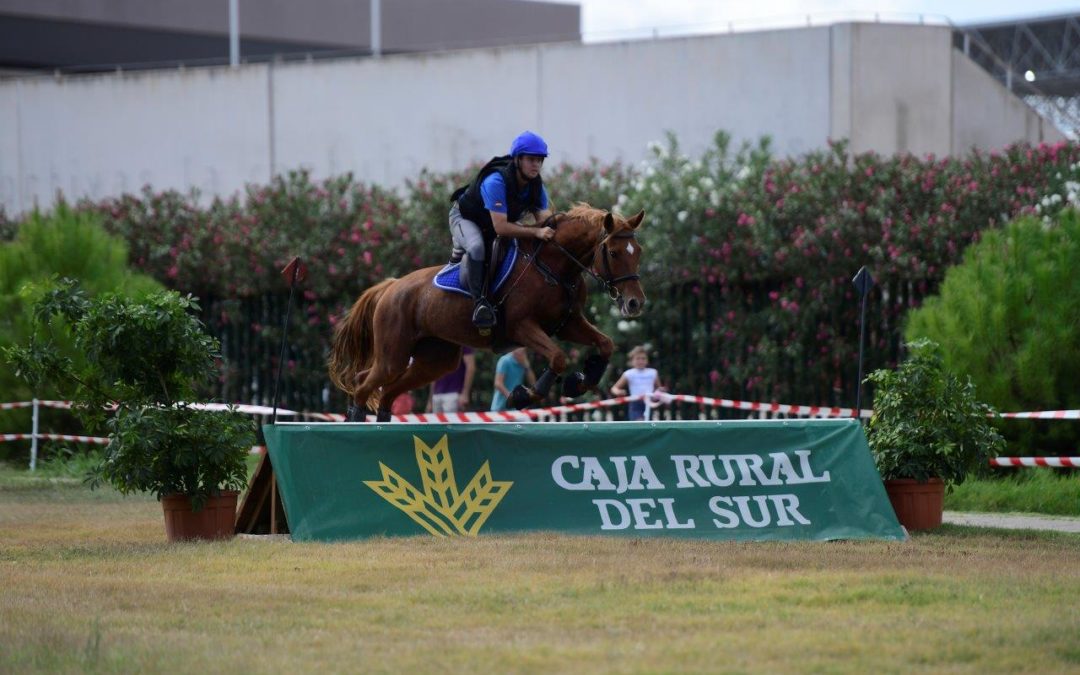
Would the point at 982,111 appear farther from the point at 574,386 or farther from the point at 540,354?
the point at 540,354

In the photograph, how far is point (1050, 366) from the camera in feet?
48.7

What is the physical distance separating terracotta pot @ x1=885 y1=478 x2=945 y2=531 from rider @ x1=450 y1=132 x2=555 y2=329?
3.21m

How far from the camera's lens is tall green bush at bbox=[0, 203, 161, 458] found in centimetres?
1945

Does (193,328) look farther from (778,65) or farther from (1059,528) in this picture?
(778,65)

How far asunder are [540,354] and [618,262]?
2.89ft

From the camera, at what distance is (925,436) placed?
1130 centimetres

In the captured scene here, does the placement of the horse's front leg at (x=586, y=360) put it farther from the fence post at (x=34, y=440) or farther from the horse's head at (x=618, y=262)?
the fence post at (x=34, y=440)

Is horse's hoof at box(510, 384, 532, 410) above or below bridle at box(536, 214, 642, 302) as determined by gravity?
below

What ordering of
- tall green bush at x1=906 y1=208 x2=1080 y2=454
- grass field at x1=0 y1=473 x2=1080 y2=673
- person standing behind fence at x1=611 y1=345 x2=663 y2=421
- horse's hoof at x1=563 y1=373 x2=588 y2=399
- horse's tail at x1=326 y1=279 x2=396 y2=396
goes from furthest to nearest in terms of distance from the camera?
1. person standing behind fence at x1=611 y1=345 x2=663 y2=421
2. tall green bush at x1=906 y1=208 x2=1080 y2=454
3. horse's tail at x1=326 y1=279 x2=396 y2=396
4. horse's hoof at x1=563 y1=373 x2=588 y2=399
5. grass field at x1=0 y1=473 x2=1080 y2=673

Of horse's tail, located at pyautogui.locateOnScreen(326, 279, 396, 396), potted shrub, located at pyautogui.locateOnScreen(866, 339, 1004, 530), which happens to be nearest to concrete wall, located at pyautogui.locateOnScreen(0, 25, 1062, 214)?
horse's tail, located at pyautogui.locateOnScreen(326, 279, 396, 396)

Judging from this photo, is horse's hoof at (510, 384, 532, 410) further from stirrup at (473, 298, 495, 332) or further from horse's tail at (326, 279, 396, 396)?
horse's tail at (326, 279, 396, 396)

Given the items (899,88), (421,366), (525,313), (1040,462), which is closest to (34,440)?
(421,366)

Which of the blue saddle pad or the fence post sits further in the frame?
the fence post

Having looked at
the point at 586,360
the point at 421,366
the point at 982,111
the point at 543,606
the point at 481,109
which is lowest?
the point at 543,606
